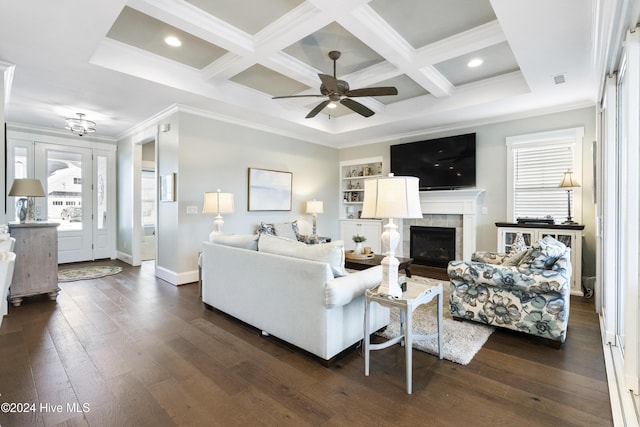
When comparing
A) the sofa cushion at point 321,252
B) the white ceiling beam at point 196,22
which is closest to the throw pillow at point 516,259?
the sofa cushion at point 321,252

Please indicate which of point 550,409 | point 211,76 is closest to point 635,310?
point 550,409

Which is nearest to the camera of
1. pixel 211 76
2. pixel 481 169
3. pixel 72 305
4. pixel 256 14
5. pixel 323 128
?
pixel 256 14

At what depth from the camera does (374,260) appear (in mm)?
4332

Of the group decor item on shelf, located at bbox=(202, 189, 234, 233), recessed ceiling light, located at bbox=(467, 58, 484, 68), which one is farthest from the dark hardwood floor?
recessed ceiling light, located at bbox=(467, 58, 484, 68)

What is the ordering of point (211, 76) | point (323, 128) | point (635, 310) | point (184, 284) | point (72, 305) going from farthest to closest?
point (323, 128) < point (184, 284) < point (211, 76) < point (72, 305) < point (635, 310)

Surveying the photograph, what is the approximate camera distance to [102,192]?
6.59 meters

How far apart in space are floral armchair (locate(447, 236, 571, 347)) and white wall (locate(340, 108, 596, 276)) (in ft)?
7.14

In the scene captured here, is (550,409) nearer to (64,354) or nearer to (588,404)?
(588,404)

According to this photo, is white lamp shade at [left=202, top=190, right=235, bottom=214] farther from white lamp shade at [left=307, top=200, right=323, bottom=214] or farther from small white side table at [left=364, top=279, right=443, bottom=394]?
small white side table at [left=364, top=279, right=443, bottom=394]

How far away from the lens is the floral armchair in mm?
2562

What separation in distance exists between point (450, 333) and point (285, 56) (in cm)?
348

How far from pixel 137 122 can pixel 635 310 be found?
6616mm

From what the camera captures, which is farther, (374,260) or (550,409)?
(374,260)

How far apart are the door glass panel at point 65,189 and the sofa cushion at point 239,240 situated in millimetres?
4589
